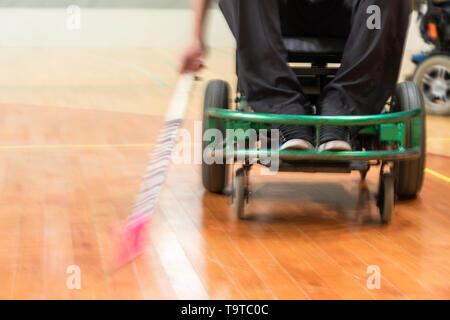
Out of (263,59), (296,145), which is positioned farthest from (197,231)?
(263,59)

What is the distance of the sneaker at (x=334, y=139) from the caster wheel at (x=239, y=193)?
0.27 m

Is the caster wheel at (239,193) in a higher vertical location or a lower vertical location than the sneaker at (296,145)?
lower

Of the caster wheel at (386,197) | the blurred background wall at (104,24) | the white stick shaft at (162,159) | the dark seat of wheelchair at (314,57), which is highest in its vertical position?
the dark seat of wheelchair at (314,57)

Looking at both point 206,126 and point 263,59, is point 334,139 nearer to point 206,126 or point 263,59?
point 263,59

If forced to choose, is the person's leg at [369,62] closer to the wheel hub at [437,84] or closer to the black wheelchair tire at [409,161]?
the black wheelchair tire at [409,161]

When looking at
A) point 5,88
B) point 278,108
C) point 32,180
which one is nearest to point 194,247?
point 278,108

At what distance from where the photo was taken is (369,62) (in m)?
2.08

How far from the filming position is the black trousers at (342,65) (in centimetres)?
207

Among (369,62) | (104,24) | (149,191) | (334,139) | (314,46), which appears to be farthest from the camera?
(104,24)

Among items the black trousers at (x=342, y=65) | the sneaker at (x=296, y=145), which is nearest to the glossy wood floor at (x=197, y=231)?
the sneaker at (x=296, y=145)

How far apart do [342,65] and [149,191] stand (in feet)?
2.35

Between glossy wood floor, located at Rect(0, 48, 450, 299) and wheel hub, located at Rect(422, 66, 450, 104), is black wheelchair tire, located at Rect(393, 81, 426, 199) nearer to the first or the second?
glossy wood floor, located at Rect(0, 48, 450, 299)

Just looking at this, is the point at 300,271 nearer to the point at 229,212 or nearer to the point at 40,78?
the point at 229,212

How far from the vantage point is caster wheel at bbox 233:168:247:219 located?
211 centimetres
